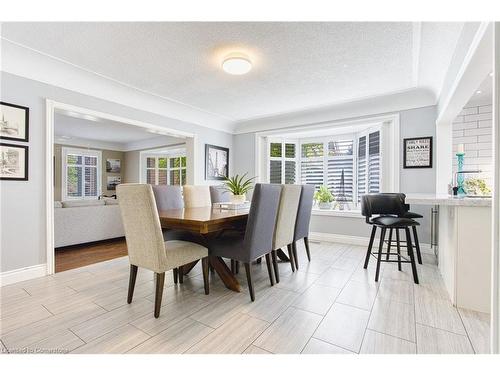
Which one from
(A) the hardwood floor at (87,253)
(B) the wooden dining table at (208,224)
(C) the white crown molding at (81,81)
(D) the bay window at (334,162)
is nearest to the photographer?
(B) the wooden dining table at (208,224)

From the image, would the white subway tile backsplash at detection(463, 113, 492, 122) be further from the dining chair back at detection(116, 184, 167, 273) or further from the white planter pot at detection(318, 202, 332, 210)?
the dining chair back at detection(116, 184, 167, 273)

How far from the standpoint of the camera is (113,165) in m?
7.86

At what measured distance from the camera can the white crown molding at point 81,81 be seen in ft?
7.78

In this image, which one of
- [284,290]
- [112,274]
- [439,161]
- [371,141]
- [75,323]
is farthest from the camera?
[371,141]

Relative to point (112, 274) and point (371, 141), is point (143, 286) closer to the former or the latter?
point (112, 274)

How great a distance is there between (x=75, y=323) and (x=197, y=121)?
3475 mm

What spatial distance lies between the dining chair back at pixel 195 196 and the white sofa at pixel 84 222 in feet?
6.10

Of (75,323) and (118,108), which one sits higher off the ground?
(118,108)

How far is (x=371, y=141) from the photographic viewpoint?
13.7 feet

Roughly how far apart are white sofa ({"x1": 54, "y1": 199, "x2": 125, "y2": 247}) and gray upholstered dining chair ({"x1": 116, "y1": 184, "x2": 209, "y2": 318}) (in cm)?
234

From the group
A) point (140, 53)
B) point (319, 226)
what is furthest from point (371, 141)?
point (140, 53)

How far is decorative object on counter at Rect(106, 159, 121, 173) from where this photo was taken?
25.5 ft

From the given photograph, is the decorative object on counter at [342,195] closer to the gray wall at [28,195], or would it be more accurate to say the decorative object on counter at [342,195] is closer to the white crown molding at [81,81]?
the white crown molding at [81,81]

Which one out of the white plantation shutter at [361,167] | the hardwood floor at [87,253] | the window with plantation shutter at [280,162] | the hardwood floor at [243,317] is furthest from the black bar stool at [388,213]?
the hardwood floor at [87,253]
